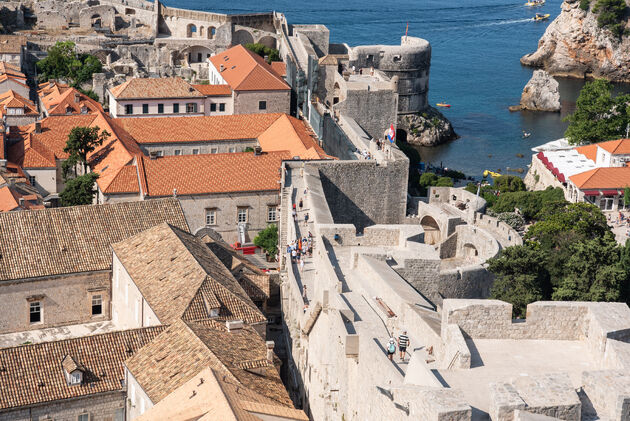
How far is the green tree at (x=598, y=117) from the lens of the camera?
81.9 meters

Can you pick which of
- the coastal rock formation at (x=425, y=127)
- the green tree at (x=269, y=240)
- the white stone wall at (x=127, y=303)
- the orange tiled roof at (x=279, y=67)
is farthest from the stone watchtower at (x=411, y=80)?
the white stone wall at (x=127, y=303)

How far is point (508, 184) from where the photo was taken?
254ft

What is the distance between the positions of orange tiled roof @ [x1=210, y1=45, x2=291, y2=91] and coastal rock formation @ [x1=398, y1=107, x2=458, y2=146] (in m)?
18.8

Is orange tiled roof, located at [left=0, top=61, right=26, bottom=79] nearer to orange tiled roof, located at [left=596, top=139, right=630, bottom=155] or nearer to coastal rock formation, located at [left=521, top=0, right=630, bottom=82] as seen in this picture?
orange tiled roof, located at [left=596, top=139, right=630, bottom=155]

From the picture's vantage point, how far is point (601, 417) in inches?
906

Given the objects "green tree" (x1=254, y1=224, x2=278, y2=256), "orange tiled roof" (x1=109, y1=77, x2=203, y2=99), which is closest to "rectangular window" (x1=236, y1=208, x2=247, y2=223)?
"green tree" (x1=254, y1=224, x2=278, y2=256)

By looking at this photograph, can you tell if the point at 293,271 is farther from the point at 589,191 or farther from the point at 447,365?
the point at 589,191

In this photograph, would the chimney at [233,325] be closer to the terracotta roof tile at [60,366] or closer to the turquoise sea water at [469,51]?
the terracotta roof tile at [60,366]

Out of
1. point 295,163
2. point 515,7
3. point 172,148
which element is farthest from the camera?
point 515,7

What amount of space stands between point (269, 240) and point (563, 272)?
619 inches

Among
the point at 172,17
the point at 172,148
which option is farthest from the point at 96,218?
A: the point at 172,17

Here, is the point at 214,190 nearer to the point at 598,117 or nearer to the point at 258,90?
the point at 258,90

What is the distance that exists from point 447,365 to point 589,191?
144 feet

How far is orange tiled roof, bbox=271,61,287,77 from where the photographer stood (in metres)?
81.6
